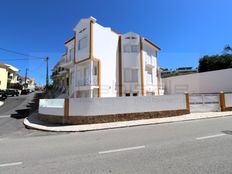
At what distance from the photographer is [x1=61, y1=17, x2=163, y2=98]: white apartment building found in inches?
706

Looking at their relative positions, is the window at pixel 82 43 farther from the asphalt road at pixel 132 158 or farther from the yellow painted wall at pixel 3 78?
the yellow painted wall at pixel 3 78

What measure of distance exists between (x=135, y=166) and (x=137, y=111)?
8286 millimetres

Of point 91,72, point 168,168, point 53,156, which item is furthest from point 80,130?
point 91,72

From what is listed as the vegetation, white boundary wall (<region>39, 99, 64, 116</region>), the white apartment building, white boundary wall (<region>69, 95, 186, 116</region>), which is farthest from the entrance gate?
the vegetation

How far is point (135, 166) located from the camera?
417cm

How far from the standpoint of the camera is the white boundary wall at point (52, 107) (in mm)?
12039

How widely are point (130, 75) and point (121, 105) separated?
29.2 feet

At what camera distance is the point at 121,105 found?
12.1 meters

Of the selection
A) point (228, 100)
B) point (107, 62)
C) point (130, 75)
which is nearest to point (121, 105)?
point (107, 62)

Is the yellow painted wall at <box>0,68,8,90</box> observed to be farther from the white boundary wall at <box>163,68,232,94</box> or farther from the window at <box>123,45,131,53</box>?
the white boundary wall at <box>163,68,232,94</box>

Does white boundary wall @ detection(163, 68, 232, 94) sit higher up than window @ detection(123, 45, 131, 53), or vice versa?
window @ detection(123, 45, 131, 53)

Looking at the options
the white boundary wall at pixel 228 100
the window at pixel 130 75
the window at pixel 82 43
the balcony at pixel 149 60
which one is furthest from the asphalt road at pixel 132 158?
the balcony at pixel 149 60

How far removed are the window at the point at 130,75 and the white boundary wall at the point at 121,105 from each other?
756cm

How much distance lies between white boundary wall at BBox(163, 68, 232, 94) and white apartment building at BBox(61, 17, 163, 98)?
32.6 ft
